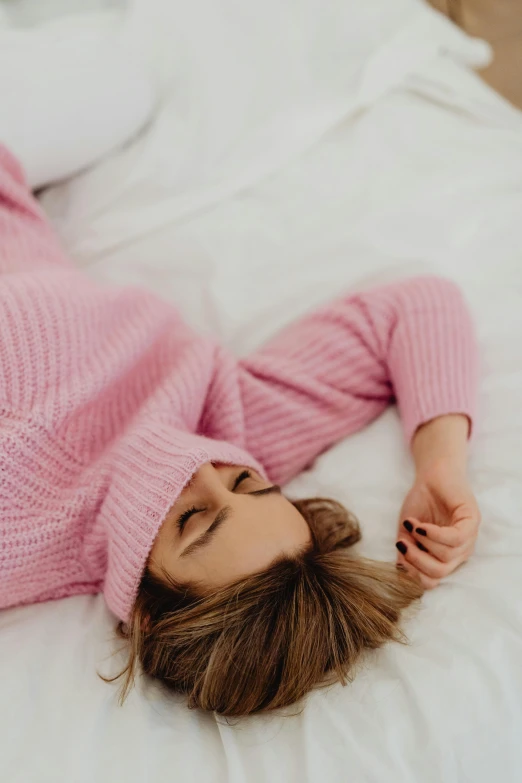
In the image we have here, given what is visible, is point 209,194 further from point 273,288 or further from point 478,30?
point 478,30

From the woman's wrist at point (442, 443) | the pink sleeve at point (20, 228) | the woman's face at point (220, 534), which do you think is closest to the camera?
the woman's face at point (220, 534)

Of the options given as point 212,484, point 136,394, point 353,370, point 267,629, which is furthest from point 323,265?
point 267,629

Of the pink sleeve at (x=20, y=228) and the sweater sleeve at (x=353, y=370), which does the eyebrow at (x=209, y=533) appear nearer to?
the sweater sleeve at (x=353, y=370)

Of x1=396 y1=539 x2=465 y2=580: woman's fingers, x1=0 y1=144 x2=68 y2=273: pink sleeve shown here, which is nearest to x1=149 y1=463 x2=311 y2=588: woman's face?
x1=396 y1=539 x2=465 y2=580: woman's fingers

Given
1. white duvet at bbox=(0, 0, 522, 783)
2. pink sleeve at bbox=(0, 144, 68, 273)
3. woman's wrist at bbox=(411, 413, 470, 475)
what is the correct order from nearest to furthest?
white duvet at bbox=(0, 0, 522, 783)
woman's wrist at bbox=(411, 413, 470, 475)
pink sleeve at bbox=(0, 144, 68, 273)

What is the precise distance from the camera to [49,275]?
36.4 inches

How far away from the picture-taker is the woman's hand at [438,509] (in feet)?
2.48

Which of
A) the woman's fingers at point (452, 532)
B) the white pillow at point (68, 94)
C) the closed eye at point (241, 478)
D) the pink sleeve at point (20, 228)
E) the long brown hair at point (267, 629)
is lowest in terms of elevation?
the woman's fingers at point (452, 532)

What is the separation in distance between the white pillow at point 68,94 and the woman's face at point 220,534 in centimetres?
68

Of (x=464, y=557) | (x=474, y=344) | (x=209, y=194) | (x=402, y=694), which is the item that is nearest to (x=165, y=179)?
(x=209, y=194)

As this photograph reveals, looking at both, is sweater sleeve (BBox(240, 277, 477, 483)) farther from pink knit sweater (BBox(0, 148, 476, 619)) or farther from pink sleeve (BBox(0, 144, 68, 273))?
pink sleeve (BBox(0, 144, 68, 273))

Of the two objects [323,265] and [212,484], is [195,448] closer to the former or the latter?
[212,484]

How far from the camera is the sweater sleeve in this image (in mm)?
943

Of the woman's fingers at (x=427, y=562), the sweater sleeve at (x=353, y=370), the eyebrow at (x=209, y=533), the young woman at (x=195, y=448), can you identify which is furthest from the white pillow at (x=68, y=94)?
the woman's fingers at (x=427, y=562)
